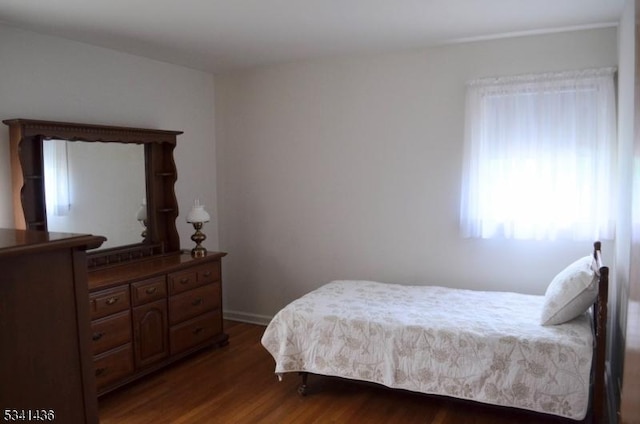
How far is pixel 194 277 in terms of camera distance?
388cm

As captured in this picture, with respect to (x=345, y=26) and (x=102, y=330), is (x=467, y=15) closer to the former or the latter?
(x=345, y=26)

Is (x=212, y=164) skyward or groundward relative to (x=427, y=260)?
skyward

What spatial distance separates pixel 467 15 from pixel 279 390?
8.94ft

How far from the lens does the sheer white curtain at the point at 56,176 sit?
3.27m

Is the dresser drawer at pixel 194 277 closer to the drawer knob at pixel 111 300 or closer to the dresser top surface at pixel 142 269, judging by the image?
the dresser top surface at pixel 142 269

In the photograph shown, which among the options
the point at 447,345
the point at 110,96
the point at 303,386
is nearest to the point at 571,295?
the point at 447,345

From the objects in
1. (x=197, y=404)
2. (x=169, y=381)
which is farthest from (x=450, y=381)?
(x=169, y=381)

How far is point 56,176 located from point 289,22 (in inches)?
73.6

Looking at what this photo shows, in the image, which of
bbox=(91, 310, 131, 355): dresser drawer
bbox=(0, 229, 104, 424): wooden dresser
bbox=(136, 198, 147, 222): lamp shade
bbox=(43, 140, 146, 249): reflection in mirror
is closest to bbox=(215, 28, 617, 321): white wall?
bbox=(136, 198, 147, 222): lamp shade

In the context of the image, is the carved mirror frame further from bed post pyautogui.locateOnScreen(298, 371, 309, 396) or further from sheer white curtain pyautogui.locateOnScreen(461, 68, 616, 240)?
sheer white curtain pyautogui.locateOnScreen(461, 68, 616, 240)

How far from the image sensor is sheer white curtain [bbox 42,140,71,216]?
10.7 feet

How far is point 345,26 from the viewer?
10.9 ft

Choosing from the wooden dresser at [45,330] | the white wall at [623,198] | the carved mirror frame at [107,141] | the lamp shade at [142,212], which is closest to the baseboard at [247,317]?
the carved mirror frame at [107,141]

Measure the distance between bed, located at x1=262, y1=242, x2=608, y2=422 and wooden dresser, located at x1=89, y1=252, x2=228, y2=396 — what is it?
0.83 meters
